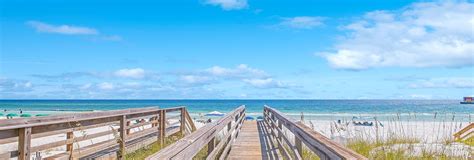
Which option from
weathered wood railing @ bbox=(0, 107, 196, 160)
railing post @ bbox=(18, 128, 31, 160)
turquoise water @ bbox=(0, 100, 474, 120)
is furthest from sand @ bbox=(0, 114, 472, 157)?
turquoise water @ bbox=(0, 100, 474, 120)

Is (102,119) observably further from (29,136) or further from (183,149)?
(183,149)

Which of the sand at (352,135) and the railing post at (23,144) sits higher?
the railing post at (23,144)

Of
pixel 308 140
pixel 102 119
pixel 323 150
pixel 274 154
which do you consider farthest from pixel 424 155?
pixel 102 119

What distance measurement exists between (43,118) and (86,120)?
27.0 inches

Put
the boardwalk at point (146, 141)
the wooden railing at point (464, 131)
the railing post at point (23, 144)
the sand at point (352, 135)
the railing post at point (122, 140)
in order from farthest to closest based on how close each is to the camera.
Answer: the wooden railing at point (464, 131) → the sand at point (352, 135) → the railing post at point (122, 140) → the railing post at point (23, 144) → the boardwalk at point (146, 141)

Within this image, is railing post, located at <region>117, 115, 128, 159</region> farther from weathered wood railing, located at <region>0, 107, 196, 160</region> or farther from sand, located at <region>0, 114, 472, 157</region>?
sand, located at <region>0, 114, 472, 157</region>

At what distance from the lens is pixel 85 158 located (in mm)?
6598

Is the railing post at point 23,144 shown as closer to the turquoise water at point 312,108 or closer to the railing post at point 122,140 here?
the railing post at point 122,140

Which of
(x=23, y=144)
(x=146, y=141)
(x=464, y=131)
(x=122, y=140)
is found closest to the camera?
(x=23, y=144)

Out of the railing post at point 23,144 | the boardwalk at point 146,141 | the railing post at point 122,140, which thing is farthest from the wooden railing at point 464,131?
the railing post at point 23,144

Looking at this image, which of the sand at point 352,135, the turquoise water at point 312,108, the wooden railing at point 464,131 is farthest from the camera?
the turquoise water at point 312,108

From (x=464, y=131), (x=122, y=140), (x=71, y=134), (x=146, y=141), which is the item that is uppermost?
(x=71, y=134)

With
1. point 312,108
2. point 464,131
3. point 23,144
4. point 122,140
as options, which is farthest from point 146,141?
point 312,108

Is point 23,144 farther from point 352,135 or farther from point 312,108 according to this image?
point 312,108
